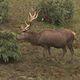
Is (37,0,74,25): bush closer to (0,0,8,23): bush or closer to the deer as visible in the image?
(0,0,8,23): bush

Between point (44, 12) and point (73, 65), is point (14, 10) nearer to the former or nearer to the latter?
point (44, 12)

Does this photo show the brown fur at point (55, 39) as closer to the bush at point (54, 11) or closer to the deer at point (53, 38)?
the deer at point (53, 38)

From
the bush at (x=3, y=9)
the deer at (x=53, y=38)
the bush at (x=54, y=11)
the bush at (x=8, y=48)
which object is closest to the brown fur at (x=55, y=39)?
the deer at (x=53, y=38)

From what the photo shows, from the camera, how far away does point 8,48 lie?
10461 mm

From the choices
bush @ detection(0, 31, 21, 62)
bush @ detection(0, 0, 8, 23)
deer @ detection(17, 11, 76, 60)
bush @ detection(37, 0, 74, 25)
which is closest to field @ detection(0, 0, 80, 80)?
bush @ detection(0, 31, 21, 62)

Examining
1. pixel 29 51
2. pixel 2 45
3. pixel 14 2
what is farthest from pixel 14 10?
pixel 2 45

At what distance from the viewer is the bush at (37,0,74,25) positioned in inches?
575

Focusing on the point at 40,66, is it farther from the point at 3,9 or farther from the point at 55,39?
the point at 3,9

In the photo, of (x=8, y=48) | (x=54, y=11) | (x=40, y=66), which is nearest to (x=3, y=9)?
(x=54, y=11)

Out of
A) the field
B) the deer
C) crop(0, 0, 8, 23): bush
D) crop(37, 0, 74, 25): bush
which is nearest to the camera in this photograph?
the field

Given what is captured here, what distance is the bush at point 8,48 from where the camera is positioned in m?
10.4

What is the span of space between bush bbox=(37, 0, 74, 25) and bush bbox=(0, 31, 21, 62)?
13.6 ft

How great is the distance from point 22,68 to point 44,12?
4.92 metres

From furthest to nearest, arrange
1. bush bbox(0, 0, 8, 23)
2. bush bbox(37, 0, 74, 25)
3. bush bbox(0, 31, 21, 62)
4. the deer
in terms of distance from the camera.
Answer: bush bbox(37, 0, 74, 25)
bush bbox(0, 0, 8, 23)
the deer
bush bbox(0, 31, 21, 62)
